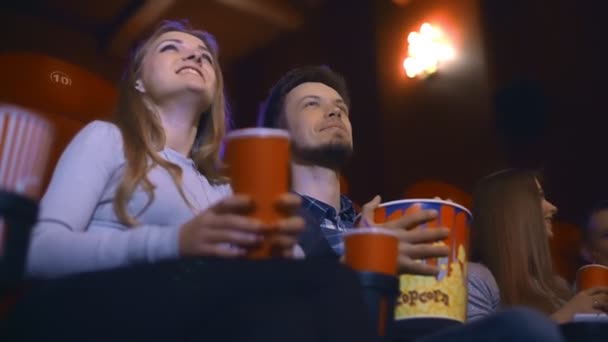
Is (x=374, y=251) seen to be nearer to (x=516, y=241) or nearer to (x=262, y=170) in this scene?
(x=262, y=170)

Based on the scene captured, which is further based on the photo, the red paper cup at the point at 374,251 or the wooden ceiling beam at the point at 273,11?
the wooden ceiling beam at the point at 273,11

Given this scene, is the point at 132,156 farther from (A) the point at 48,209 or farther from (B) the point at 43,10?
(B) the point at 43,10

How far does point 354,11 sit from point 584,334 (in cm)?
278

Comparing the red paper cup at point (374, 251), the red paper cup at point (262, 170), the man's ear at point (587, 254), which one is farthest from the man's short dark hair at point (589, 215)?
the red paper cup at point (262, 170)

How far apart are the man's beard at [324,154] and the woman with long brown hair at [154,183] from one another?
0.68ft

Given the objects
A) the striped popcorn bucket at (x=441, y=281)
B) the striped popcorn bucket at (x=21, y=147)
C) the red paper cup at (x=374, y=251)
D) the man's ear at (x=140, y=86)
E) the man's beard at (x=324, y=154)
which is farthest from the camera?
the man's beard at (x=324, y=154)

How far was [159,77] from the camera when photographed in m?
1.30

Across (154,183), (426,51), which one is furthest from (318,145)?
(426,51)

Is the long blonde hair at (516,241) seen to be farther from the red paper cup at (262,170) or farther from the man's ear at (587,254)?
the red paper cup at (262,170)

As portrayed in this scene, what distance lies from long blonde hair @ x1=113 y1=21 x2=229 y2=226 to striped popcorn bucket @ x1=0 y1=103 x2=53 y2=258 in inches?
17.1

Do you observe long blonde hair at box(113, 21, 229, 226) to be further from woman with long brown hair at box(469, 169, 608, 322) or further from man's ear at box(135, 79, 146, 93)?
woman with long brown hair at box(469, 169, 608, 322)

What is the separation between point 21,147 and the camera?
637 millimetres

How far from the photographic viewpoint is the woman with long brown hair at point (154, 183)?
2.55 feet

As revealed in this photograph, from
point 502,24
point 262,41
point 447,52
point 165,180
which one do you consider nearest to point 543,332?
point 165,180
